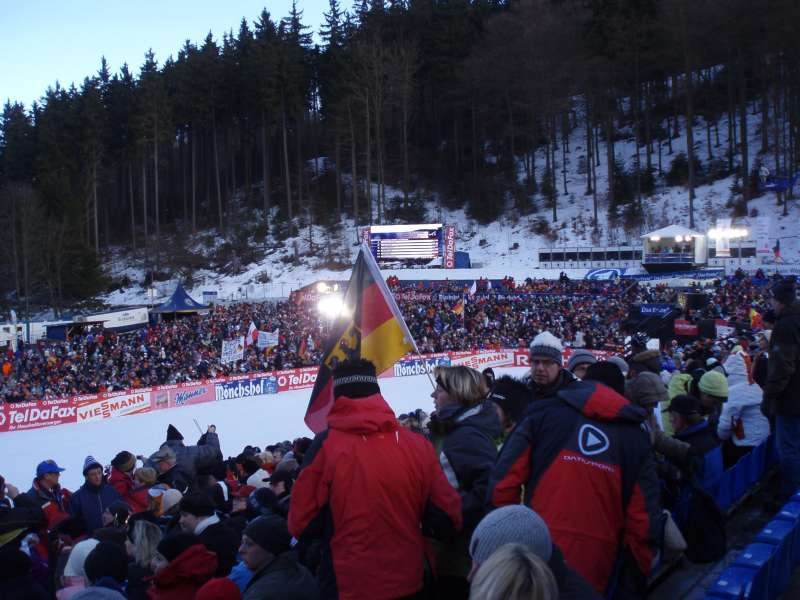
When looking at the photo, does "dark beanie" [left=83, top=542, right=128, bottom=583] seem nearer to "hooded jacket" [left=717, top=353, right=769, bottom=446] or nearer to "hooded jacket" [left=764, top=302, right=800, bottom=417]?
"hooded jacket" [left=764, top=302, right=800, bottom=417]

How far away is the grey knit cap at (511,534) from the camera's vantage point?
1.92 meters

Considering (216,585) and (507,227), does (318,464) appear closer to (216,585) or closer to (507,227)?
(216,585)

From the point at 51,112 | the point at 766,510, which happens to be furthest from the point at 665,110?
the point at 766,510

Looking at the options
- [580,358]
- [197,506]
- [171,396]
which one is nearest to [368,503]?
[197,506]

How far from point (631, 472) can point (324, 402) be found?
282 cm

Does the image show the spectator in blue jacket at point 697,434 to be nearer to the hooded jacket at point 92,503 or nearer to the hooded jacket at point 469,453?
the hooded jacket at point 469,453

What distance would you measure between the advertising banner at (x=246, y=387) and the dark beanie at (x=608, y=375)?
1783 centimetres

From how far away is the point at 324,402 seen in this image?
516 cm

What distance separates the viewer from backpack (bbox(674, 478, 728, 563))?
3.68 metres

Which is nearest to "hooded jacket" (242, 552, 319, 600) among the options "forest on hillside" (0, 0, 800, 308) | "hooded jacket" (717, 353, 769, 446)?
"hooded jacket" (717, 353, 769, 446)

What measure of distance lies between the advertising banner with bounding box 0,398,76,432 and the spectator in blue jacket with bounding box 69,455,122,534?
1237 cm

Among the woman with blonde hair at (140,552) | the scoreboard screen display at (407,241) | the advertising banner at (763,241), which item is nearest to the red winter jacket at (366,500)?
the woman with blonde hair at (140,552)

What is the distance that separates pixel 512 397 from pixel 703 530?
1.18 m

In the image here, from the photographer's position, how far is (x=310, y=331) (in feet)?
87.0
